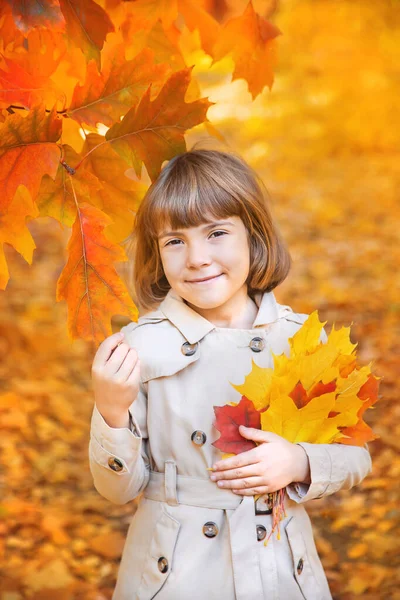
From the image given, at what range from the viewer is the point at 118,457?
153cm

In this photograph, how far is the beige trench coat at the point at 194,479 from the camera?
1.55 m

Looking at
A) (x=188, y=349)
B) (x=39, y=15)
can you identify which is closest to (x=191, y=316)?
(x=188, y=349)

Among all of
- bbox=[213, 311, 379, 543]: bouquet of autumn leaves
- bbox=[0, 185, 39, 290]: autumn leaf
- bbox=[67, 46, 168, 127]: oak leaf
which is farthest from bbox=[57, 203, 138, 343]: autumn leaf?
→ bbox=[213, 311, 379, 543]: bouquet of autumn leaves

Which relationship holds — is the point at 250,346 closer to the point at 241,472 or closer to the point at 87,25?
the point at 241,472

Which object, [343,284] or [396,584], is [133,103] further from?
[343,284]

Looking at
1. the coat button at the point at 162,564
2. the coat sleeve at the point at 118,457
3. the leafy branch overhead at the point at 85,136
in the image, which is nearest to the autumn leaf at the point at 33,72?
the leafy branch overhead at the point at 85,136

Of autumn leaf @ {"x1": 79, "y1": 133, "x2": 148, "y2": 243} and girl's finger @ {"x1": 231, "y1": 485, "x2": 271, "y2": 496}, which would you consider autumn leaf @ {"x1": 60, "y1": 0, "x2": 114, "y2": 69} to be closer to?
autumn leaf @ {"x1": 79, "y1": 133, "x2": 148, "y2": 243}

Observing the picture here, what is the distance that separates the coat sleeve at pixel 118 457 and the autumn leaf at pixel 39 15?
2.63 feet

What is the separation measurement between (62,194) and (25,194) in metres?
0.08

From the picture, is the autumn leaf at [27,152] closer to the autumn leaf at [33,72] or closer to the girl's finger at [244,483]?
the autumn leaf at [33,72]

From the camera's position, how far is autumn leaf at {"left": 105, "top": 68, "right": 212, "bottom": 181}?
154cm

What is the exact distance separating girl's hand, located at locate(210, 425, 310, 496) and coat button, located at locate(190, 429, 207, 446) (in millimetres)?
61

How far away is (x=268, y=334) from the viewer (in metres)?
1.71

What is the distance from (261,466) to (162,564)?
0.32m
